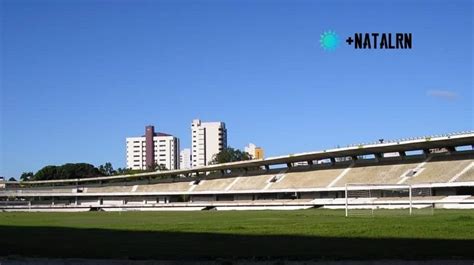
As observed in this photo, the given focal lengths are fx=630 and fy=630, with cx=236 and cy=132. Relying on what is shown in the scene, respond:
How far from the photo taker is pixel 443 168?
82.6 meters

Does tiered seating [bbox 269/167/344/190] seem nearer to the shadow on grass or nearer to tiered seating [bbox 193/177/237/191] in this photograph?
tiered seating [bbox 193/177/237/191]

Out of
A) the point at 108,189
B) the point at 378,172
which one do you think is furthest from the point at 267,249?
the point at 108,189

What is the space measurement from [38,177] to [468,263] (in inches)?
7048

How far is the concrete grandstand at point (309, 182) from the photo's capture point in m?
78.4

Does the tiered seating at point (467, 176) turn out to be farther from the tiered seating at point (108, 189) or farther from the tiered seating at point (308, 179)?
the tiered seating at point (108, 189)

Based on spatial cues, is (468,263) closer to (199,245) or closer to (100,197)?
(199,245)

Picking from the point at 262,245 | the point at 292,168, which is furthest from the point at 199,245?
the point at 292,168

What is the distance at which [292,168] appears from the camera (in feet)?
365

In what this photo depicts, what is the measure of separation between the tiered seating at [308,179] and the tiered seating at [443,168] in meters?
15.8

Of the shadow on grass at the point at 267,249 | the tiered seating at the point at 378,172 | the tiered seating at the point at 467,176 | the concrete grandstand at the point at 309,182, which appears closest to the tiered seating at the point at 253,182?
the concrete grandstand at the point at 309,182

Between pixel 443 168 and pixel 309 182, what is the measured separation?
913 inches

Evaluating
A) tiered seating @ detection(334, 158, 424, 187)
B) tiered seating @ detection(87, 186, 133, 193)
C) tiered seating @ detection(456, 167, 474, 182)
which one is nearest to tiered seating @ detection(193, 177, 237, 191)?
tiered seating @ detection(87, 186, 133, 193)

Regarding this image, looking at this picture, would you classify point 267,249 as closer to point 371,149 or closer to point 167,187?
point 371,149

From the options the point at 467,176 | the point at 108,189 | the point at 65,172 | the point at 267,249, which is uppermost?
the point at 65,172
